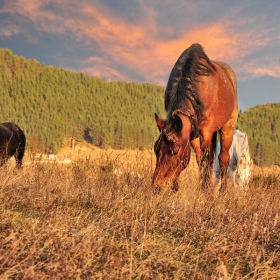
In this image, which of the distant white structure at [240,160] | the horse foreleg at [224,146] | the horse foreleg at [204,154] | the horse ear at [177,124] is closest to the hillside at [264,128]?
the distant white structure at [240,160]

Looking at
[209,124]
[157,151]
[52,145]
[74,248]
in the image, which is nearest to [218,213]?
[157,151]

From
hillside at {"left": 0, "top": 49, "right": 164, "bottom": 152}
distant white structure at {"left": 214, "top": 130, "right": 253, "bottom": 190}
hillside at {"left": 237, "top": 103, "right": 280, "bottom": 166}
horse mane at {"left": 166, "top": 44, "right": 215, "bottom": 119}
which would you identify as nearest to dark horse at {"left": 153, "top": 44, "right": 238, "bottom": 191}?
horse mane at {"left": 166, "top": 44, "right": 215, "bottom": 119}

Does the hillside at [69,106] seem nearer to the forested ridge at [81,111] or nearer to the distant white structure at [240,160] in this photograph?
the forested ridge at [81,111]

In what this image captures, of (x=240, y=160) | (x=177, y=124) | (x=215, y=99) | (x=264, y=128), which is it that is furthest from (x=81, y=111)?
(x=177, y=124)

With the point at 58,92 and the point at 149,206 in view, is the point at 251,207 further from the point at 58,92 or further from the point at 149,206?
the point at 58,92

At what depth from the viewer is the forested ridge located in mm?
81500

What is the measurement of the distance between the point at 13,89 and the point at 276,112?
279 feet

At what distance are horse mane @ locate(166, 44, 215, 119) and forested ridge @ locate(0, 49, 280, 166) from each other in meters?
69.0

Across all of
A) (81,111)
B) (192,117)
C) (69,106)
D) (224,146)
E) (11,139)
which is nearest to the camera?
(192,117)

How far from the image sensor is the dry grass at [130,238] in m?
2.08

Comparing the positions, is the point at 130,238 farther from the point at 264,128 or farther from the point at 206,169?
the point at 264,128

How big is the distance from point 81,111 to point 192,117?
9948 centimetres

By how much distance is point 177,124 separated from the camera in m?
4.60

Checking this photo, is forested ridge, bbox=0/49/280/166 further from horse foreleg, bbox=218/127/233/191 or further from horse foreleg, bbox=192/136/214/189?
horse foreleg, bbox=192/136/214/189
